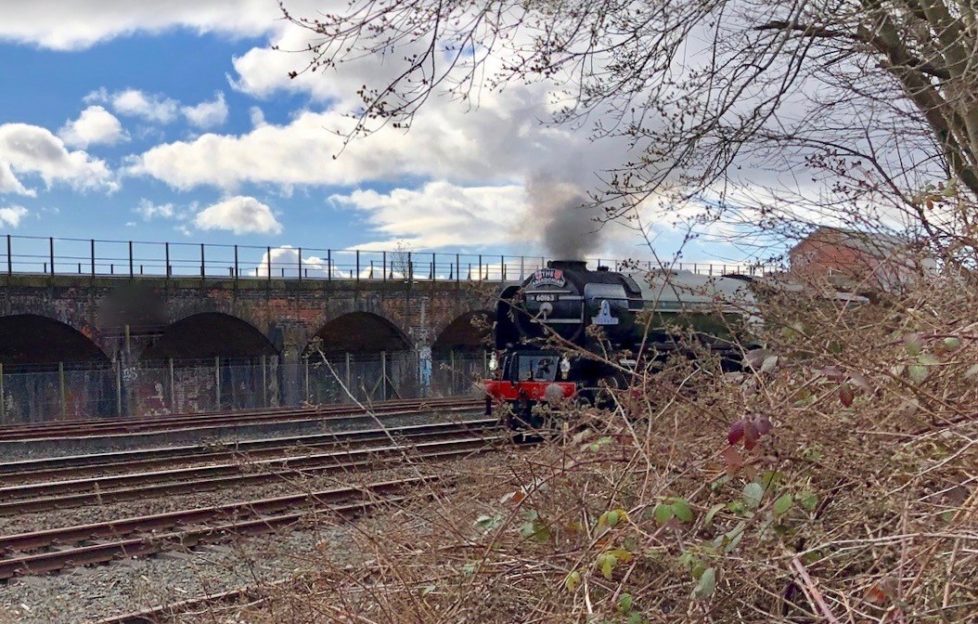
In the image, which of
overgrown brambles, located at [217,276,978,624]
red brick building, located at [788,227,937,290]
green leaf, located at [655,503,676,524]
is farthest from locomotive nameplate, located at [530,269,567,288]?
green leaf, located at [655,503,676,524]

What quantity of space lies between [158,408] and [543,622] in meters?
25.2

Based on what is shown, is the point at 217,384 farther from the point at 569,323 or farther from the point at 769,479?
the point at 769,479

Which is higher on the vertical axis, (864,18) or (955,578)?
(864,18)

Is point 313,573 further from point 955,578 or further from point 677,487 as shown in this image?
point 955,578

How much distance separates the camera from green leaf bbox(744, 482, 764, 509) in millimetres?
2826

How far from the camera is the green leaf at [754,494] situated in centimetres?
283

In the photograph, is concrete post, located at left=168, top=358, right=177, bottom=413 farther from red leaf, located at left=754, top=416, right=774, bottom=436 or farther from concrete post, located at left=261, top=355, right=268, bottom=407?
red leaf, located at left=754, top=416, right=774, bottom=436

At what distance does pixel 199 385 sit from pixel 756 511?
2599cm

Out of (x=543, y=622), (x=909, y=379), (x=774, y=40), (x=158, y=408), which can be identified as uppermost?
(x=774, y=40)

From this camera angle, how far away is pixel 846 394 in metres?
2.99

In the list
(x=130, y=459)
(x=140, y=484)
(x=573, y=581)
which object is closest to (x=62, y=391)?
(x=130, y=459)

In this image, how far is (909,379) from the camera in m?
3.13

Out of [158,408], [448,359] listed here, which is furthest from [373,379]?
[158,408]

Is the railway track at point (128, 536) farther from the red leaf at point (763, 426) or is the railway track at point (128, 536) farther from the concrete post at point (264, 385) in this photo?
the concrete post at point (264, 385)
